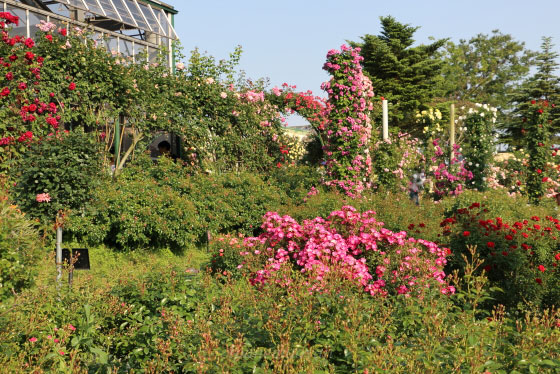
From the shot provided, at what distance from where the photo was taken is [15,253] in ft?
13.6

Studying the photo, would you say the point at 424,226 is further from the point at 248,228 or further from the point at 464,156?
the point at 464,156

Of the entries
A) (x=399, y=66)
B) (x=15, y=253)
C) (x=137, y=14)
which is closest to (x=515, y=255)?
(x=15, y=253)

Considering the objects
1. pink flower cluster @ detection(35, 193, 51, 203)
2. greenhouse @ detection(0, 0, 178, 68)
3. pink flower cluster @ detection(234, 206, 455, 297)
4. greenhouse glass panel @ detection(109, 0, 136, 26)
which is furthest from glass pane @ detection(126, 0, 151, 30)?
pink flower cluster @ detection(234, 206, 455, 297)

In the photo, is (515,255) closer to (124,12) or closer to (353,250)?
(353,250)

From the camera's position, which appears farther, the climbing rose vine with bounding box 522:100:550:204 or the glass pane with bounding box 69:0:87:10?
the glass pane with bounding box 69:0:87:10

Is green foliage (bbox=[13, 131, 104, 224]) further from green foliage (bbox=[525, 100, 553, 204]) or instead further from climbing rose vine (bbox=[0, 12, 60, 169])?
green foliage (bbox=[525, 100, 553, 204])

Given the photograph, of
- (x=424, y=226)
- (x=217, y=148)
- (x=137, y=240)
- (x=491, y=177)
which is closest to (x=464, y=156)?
(x=491, y=177)

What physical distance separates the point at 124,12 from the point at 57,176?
34.1 ft

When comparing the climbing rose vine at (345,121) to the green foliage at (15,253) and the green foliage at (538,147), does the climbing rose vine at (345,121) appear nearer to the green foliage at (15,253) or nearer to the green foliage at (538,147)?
the green foliage at (538,147)

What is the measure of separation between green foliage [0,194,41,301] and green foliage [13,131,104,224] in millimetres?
1963

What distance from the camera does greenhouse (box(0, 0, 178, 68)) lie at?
484 inches

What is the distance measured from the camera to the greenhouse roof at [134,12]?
14055 mm

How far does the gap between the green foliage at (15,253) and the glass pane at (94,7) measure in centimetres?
1078

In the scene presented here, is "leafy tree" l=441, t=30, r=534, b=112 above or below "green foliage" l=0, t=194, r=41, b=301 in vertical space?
above
